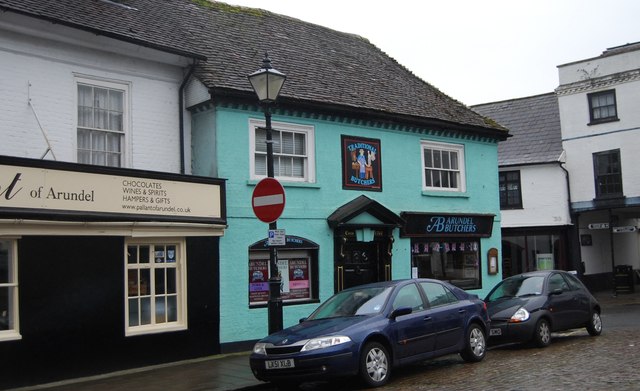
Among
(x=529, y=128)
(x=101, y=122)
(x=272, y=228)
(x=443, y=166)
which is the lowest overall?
(x=272, y=228)

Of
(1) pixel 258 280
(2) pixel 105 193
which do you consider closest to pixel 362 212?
(1) pixel 258 280

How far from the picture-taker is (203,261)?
1312 cm

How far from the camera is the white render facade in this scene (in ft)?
87.0

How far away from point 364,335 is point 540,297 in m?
5.32

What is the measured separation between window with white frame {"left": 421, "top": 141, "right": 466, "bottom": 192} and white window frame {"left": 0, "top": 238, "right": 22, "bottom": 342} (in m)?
10.6

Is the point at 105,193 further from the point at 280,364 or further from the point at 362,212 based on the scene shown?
the point at 362,212

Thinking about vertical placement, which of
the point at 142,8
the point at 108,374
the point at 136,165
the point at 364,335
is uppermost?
the point at 142,8

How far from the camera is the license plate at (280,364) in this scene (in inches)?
355

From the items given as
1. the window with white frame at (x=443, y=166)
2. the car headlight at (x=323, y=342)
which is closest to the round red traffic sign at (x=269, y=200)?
the car headlight at (x=323, y=342)

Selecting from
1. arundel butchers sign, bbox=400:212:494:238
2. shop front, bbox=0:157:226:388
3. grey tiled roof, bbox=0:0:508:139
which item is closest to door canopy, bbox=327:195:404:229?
arundel butchers sign, bbox=400:212:494:238

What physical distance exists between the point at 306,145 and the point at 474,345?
6.25 metres

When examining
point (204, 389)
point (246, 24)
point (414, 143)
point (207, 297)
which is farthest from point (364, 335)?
point (246, 24)

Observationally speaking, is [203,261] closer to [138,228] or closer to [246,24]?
[138,228]

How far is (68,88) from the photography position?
12.3 metres
